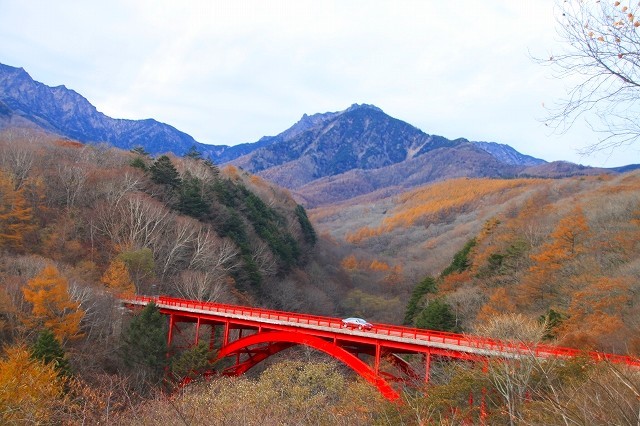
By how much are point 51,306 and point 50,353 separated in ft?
14.2

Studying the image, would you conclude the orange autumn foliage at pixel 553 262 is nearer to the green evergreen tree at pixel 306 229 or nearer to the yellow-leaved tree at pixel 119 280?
the yellow-leaved tree at pixel 119 280

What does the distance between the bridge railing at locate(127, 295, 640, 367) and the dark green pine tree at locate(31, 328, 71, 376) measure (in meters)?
8.47

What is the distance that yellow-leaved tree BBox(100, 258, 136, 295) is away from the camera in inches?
1169

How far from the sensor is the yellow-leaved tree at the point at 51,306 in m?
21.8

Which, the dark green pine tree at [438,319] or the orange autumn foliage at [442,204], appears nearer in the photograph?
the dark green pine tree at [438,319]

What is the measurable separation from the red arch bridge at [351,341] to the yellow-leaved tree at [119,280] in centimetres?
157

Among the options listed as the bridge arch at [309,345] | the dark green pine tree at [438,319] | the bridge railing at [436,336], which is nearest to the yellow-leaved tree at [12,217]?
the bridge railing at [436,336]

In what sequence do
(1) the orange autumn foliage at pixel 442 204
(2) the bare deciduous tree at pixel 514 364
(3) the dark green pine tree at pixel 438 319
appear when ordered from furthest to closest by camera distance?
(1) the orange autumn foliage at pixel 442 204 → (3) the dark green pine tree at pixel 438 319 → (2) the bare deciduous tree at pixel 514 364

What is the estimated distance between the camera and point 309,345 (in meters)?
Result: 23.0

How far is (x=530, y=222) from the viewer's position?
49719mm

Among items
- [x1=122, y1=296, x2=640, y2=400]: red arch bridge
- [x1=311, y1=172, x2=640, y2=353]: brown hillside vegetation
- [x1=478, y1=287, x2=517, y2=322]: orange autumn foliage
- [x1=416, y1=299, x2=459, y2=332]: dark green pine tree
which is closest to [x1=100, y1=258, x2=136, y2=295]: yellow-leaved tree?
A: [x1=122, y1=296, x2=640, y2=400]: red arch bridge

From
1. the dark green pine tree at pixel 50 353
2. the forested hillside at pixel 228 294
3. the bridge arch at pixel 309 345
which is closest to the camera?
the forested hillside at pixel 228 294

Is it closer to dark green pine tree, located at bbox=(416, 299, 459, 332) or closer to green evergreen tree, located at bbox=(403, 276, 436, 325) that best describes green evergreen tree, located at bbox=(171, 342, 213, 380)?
dark green pine tree, located at bbox=(416, 299, 459, 332)

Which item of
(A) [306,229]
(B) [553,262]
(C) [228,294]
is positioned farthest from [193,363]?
(A) [306,229]
